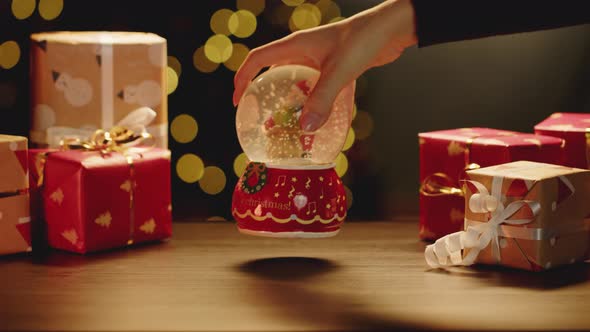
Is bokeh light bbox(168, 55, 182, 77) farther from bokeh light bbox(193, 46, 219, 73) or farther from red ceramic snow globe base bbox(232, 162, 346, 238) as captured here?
red ceramic snow globe base bbox(232, 162, 346, 238)

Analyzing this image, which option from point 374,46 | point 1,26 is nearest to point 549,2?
point 374,46

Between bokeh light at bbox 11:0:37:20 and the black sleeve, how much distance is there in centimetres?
80

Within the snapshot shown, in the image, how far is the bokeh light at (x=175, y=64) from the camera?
1655mm

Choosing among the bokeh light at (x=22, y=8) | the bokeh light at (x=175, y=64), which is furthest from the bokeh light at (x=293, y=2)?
the bokeh light at (x=22, y=8)

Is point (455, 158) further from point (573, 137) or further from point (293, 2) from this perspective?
point (293, 2)

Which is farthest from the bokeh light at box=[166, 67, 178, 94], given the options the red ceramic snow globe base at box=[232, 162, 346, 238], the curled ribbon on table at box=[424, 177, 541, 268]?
the curled ribbon on table at box=[424, 177, 541, 268]

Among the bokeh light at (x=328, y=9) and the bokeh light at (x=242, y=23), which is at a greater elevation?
the bokeh light at (x=328, y=9)

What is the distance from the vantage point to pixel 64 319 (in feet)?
→ 3.29

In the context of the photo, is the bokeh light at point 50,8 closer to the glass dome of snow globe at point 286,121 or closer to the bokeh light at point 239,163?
the bokeh light at point 239,163

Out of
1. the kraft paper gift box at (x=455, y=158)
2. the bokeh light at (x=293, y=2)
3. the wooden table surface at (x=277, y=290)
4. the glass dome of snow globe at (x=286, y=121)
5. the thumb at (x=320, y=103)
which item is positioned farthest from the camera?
the bokeh light at (x=293, y=2)

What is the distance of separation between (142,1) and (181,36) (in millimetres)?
90

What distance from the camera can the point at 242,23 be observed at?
1636mm

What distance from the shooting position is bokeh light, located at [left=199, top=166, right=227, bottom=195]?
1.67 metres

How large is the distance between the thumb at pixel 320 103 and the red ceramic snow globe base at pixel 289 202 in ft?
0.33
